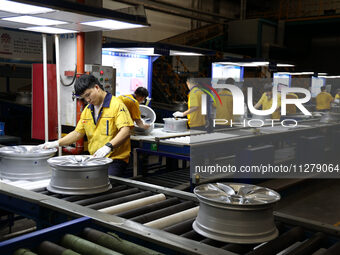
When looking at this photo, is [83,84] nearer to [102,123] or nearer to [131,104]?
[102,123]

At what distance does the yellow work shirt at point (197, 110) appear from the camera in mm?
7080

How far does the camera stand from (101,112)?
3.52 m

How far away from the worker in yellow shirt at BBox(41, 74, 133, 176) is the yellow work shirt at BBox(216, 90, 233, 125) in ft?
13.1

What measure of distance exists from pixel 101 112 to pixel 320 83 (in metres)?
15.1

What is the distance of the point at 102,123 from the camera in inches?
139

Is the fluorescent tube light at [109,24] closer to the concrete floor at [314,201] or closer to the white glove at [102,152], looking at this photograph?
the white glove at [102,152]

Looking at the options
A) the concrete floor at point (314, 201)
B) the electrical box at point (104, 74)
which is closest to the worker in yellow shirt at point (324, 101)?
the concrete floor at point (314, 201)

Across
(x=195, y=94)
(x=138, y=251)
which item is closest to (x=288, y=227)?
(x=138, y=251)

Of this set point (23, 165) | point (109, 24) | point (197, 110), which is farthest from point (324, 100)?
point (23, 165)

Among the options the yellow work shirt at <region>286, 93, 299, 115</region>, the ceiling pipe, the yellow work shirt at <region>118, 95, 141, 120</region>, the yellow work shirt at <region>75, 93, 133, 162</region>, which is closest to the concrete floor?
the yellow work shirt at <region>286, 93, 299, 115</region>

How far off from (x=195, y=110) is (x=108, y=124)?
12.2ft

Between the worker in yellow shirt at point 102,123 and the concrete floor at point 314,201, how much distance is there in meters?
3.01

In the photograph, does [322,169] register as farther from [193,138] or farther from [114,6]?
[114,6]

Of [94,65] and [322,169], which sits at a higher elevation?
[94,65]
